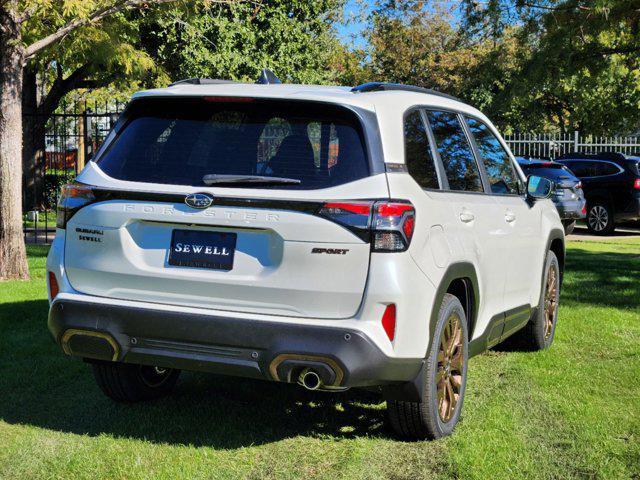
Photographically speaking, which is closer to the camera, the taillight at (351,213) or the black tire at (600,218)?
the taillight at (351,213)

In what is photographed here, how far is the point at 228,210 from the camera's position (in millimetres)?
4297

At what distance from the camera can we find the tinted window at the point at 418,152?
456cm

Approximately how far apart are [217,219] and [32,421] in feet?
5.85

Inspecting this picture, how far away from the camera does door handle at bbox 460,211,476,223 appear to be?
505 centimetres

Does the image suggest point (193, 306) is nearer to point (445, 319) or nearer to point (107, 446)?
point (107, 446)

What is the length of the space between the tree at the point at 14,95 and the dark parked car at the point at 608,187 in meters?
14.4

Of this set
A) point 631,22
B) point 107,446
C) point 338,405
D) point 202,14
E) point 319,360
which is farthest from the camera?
point 202,14

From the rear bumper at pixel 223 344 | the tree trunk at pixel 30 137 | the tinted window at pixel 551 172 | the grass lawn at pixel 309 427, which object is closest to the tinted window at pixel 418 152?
the rear bumper at pixel 223 344

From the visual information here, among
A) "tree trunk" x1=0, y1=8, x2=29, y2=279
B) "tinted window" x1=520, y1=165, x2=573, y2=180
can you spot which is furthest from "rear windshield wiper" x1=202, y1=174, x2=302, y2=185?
"tinted window" x1=520, y1=165, x2=573, y2=180

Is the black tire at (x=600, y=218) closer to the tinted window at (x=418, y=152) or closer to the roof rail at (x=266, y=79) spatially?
the roof rail at (x=266, y=79)

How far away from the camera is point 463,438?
4.84m

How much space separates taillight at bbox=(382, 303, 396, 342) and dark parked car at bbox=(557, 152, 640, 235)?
18714 millimetres

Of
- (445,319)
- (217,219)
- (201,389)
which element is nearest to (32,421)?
(201,389)

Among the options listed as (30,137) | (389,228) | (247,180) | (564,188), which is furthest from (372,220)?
(30,137)
